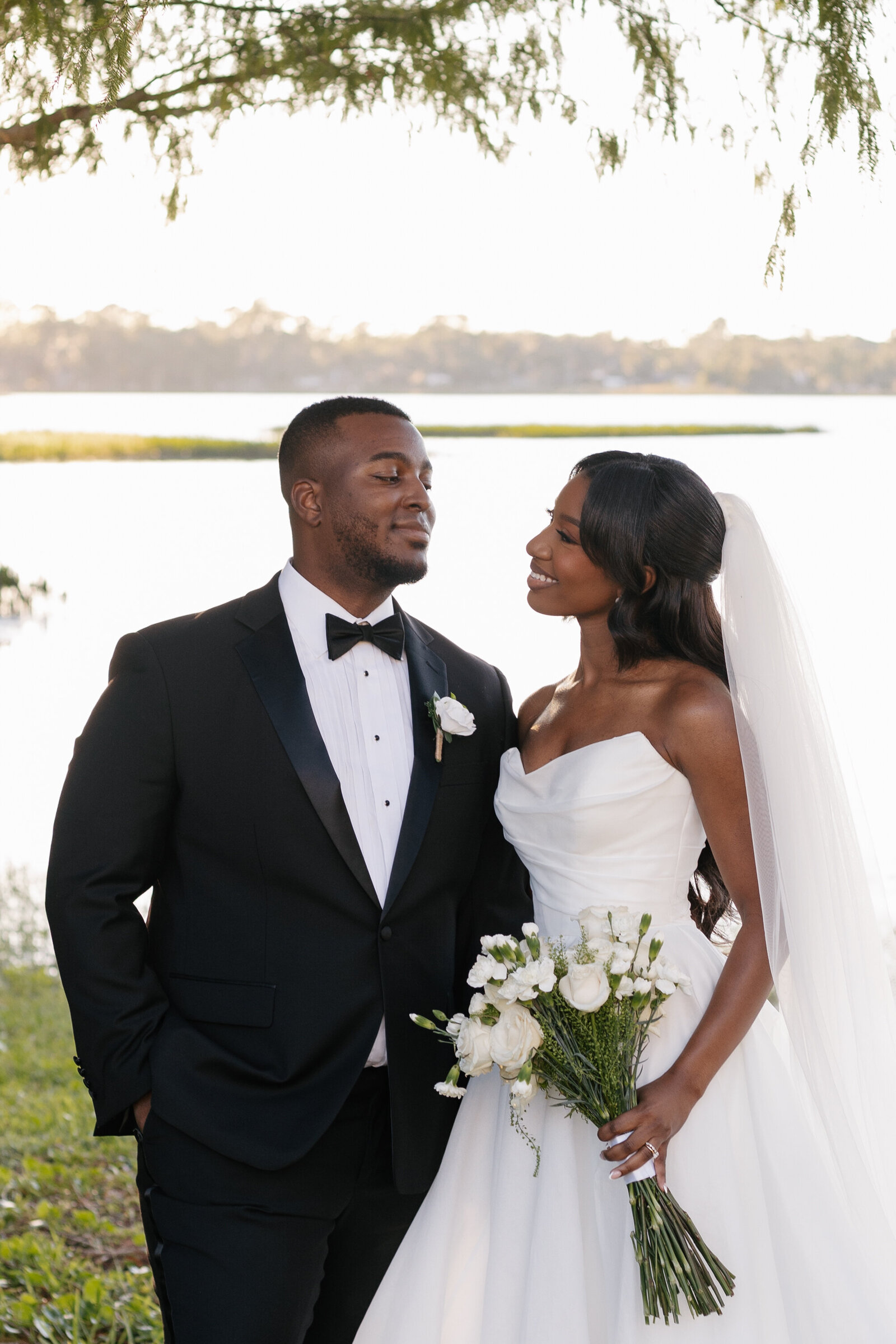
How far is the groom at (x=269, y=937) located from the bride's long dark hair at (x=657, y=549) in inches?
16.5

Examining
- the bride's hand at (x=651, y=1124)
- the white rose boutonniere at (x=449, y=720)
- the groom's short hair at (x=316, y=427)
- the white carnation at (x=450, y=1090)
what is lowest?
the bride's hand at (x=651, y=1124)

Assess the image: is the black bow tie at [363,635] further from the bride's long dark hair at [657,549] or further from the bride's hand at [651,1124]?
the bride's hand at [651,1124]

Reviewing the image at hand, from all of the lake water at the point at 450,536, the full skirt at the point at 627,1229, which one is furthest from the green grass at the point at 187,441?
the full skirt at the point at 627,1229

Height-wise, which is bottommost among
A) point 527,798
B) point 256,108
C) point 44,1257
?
point 44,1257

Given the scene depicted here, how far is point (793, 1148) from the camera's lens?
2586 millimetres

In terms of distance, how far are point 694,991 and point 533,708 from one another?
0.84m

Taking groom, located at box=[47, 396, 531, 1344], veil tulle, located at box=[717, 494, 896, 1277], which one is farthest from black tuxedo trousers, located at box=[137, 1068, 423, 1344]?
veil tulle, located at box=[717, 494, 896, 1277]

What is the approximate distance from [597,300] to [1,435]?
13.5 metres

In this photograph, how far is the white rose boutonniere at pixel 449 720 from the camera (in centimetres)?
→ 271

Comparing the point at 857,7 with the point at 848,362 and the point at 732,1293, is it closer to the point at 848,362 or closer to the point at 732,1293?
the point at 732,1293

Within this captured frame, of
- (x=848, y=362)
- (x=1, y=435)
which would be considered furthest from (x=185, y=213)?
(x=1, y=435)

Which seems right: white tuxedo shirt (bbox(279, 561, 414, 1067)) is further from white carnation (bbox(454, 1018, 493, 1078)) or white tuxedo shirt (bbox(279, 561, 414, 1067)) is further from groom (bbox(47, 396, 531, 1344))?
white carnation (bbox(454, 1018, 493, 1078))

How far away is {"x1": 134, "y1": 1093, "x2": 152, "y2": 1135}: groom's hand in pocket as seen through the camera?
2551 millimetres

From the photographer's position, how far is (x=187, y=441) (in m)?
14.7
